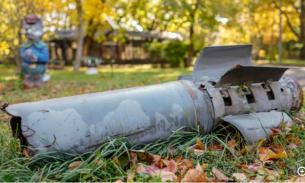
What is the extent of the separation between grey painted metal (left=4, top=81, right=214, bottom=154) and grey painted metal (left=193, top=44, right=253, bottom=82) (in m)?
0.30

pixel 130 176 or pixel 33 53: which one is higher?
pixel 33 53

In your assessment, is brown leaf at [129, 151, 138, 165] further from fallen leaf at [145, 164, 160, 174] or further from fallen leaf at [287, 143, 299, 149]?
fallen leaf at [287, 143, 299, 149]

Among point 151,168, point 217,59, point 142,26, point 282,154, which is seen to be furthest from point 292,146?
point 142,26

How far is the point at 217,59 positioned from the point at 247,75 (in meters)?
0.40

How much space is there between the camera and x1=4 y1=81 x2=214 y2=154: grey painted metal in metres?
2.04

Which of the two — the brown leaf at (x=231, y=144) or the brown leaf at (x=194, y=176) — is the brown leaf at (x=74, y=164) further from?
the brown leaf at (x=231, y=144)

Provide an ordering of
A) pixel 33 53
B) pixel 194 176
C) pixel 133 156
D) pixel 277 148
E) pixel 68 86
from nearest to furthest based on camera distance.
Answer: pixel 194 176
pixel 133 156
pixel 277 148
pixel 68 86
pixel 33 53

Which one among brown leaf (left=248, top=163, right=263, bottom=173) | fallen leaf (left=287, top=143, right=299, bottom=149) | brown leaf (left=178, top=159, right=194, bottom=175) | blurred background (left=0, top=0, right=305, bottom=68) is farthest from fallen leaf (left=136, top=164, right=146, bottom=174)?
blurred background (left=0, top=0, right=305, bottom=68)

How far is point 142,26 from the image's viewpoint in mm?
21562

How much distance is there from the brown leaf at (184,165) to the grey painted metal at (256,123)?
0.54 metres

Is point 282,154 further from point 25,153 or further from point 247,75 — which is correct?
point 25,153

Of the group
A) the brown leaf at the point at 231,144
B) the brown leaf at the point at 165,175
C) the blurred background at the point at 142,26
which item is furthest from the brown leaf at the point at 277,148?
the blurred background at the point at 142,26

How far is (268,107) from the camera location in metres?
2.76

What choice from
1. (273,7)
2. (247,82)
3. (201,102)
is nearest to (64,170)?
(201,102)
